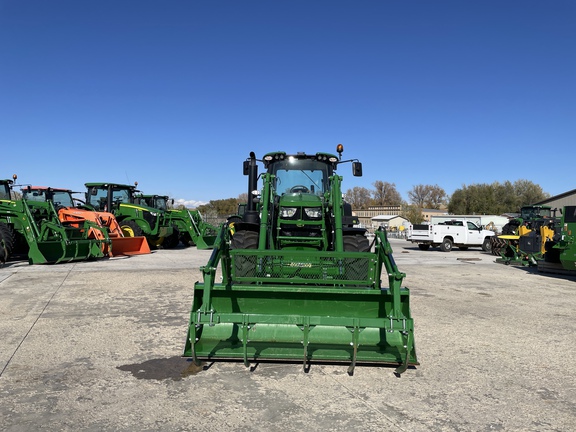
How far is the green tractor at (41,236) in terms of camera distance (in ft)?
43.2

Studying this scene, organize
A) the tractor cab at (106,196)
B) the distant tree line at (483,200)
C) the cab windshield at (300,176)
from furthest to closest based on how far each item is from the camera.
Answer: the distant tree line at (483,200) → the tractor cab at (106,196) → the cab windshield at (300,176)

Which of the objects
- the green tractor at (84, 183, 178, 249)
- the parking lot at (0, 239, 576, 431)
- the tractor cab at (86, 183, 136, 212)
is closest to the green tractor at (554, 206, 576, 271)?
the parking lot at (0, 239, 576, 431)

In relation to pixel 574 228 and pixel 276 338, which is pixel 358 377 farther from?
pixel 574 228

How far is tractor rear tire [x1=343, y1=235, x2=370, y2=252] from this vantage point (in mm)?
7227

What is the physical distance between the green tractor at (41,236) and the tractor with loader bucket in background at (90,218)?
1.83ft

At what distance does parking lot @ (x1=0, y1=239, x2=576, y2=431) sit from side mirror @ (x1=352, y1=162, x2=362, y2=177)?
2590 mm

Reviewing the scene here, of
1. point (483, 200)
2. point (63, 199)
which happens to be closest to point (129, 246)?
point (63, 199)

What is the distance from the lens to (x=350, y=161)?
27.5 ft

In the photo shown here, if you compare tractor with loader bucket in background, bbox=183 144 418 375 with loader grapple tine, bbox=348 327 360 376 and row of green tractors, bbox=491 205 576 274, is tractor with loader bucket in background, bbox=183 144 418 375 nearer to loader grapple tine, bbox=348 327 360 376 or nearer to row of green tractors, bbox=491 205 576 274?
loader grapple tine, bbox=348 327 360 376

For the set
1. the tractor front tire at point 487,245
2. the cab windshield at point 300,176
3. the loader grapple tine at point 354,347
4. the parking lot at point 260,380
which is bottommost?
the parking lot at point 260,380

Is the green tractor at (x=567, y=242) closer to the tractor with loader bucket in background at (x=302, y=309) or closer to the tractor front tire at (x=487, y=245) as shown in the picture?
the tractor with loader bucket in background at (x=302, y=309)

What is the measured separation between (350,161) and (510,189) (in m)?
65.5

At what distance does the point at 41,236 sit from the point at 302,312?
11.0 m

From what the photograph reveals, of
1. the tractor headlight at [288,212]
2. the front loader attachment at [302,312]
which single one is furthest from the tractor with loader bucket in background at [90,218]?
the front loader attachment at [302,312]
